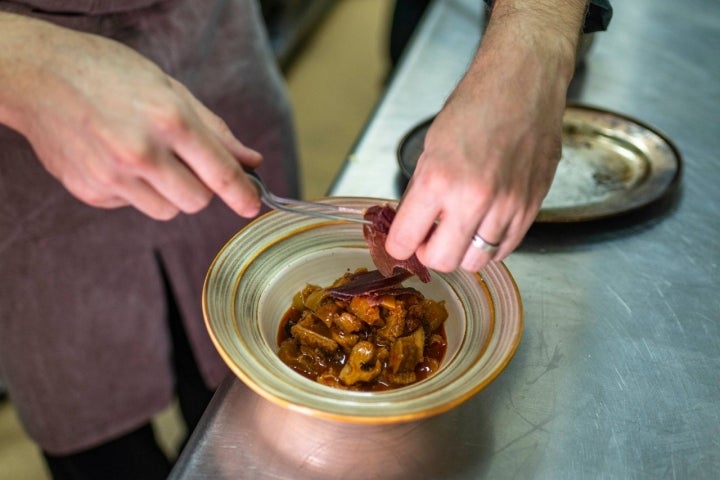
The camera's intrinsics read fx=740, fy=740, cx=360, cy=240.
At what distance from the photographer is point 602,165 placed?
1184 millimetres

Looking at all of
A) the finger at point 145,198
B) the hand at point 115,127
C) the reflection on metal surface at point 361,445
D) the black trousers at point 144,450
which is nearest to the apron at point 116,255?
the black trousers at point 144,450

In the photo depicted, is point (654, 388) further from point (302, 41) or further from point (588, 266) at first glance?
point (302, 41)

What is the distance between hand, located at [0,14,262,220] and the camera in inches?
27.4

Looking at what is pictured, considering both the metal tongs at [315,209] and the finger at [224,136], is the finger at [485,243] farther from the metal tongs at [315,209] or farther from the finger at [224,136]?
the finger at [224,136]

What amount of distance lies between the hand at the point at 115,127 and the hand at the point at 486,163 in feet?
0.59

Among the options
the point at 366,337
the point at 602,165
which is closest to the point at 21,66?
the point at 366,337

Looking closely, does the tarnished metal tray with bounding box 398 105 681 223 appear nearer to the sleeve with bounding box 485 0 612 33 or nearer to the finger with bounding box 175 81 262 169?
the sleeve with bounding box 485 0 612 33

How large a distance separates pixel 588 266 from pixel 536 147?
0.30m

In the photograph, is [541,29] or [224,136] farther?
[541,29]

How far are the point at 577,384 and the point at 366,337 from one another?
251mm

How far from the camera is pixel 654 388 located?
2.81 feet

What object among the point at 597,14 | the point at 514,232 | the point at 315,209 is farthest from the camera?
the point at 597,14

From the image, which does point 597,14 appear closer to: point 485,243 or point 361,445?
point 485,243

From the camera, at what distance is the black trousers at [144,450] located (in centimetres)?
144
